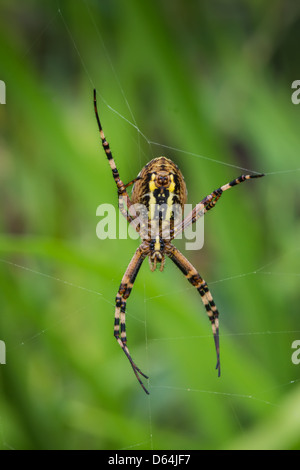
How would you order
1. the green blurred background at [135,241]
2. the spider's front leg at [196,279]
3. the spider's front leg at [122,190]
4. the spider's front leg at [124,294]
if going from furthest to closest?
the spider's front leg at [196,279], the spider's front leg at [124,294], the green blurred background at [135,241], the spider's front leg at [122,190]

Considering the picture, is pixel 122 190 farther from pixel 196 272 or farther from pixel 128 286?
pixel 196 272

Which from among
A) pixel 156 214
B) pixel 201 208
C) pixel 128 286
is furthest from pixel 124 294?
pixel 201 208

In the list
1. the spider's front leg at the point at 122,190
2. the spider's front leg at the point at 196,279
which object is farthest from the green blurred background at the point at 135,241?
the spider's front leg at the point at 122,190

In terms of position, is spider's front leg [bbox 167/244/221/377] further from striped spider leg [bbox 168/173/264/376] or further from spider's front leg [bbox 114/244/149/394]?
spider's front leg [bbox 114/244/149/394]

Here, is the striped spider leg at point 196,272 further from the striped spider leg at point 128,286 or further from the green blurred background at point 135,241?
the striped spider leg at point 128,286

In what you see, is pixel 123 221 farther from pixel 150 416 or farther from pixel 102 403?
pixel 150 416

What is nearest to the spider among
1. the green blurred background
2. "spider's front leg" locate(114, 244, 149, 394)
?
"spider's front leg" locate(114, 244, 149, 394)
